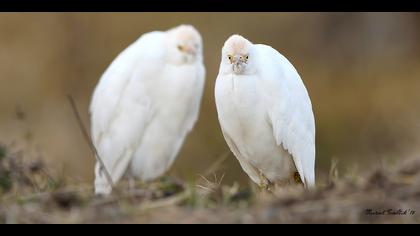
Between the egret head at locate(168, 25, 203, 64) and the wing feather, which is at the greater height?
the egret head at locate(168, 25, 203, 64)

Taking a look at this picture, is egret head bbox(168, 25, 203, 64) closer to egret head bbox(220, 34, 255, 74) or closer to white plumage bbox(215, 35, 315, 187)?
white plumage bbox(215, 35, 315, 187)

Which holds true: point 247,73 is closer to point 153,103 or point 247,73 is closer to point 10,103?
point 153,103

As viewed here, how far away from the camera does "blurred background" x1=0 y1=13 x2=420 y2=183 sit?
1494cm

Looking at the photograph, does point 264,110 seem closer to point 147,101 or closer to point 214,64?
point 147,101

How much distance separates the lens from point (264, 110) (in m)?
7.55

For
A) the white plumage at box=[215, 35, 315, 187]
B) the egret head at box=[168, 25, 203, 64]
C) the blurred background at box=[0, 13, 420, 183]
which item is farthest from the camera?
the blurred background at box=[0, 13, 420, 183]

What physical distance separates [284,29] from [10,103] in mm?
4830

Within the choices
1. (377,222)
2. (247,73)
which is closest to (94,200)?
(377,222)

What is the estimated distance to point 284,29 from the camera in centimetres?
1658

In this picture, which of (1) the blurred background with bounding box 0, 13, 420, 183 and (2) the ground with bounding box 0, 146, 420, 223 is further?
(1) the blurred background with bounding box 0, 13, 420, 183

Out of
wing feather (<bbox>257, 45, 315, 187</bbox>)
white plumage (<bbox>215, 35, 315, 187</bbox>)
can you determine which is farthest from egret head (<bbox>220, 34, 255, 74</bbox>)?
wing feather (<bbox>257, 45, 315, 187</bbox>)

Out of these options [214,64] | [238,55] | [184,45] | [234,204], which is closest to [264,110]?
[238,55]

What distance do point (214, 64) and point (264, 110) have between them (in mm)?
7478

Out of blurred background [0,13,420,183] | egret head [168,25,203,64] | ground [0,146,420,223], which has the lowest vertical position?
blurred background [0,13,420,183]
